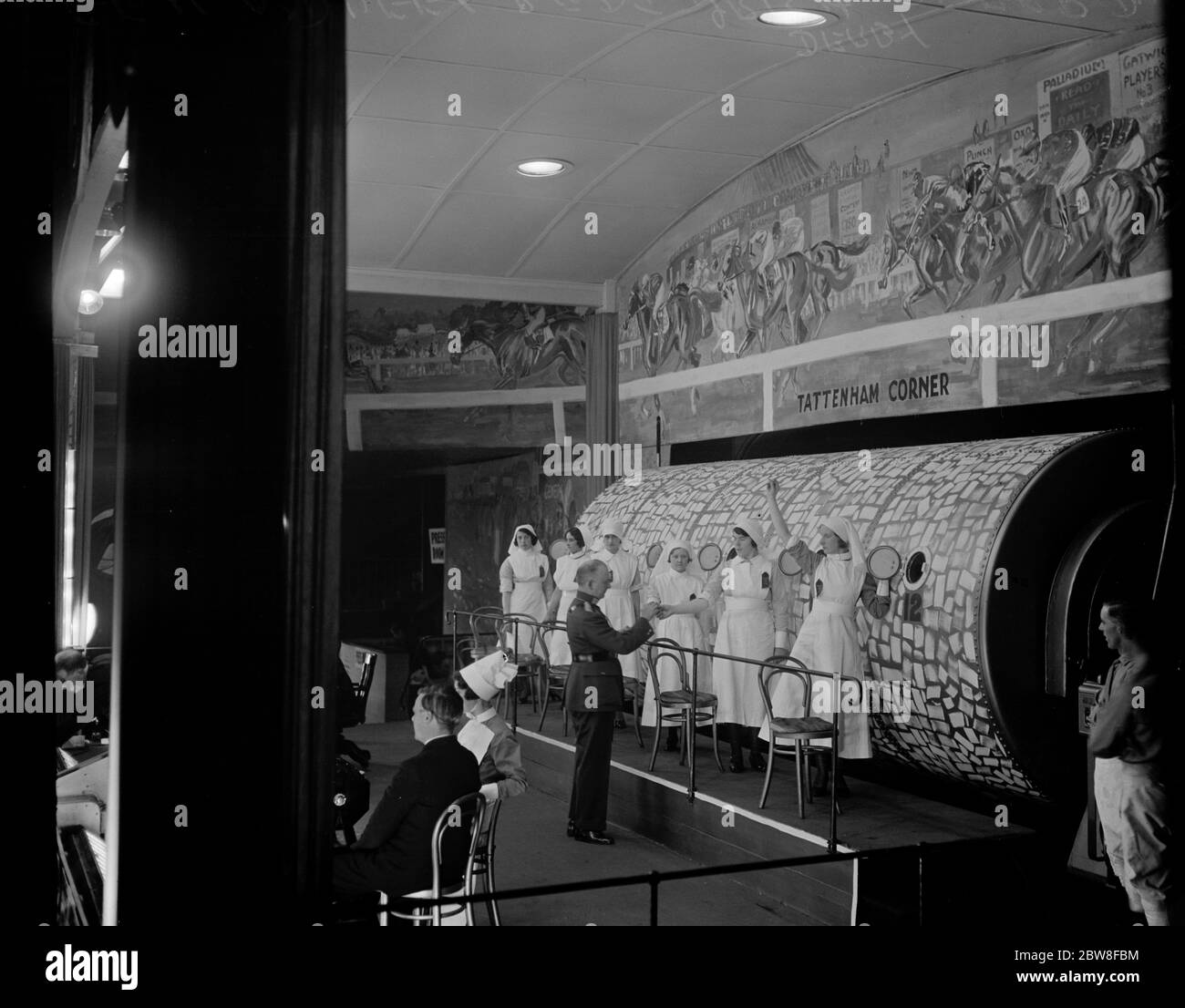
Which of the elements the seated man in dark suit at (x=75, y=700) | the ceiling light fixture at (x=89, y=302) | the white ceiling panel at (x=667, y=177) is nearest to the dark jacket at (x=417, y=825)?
the seated man in dark suit at (x=75, y=700)

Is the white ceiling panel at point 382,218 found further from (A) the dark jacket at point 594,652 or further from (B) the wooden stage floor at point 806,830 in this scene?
(B) the wooden stage floor at point 806,830

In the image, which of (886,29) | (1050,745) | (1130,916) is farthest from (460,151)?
(1130,916)

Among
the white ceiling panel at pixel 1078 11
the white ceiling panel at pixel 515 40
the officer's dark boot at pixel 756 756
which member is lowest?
the officer's dark boot at pixel 756 756

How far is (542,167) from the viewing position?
391 inches

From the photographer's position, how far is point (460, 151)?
377 inches

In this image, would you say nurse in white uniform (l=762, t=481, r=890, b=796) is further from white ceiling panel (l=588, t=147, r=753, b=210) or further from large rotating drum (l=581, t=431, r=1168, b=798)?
white ceiling panel (l=588, t=147, r=753, b=210)

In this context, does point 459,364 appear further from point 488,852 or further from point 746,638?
point 488,852

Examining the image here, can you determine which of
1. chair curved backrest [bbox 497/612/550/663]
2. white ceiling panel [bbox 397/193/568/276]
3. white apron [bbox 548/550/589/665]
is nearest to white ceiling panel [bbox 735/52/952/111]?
white ceiling panel [bbox 397/193/568/276]

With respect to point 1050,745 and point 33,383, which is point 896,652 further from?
point 33,383

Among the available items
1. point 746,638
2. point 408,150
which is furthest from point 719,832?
point 408,150

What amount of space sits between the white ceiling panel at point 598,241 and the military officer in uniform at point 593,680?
16.1ft

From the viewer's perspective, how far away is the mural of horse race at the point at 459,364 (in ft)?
45.2

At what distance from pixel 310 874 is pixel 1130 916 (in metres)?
3.74

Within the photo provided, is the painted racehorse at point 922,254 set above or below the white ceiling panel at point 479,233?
below
